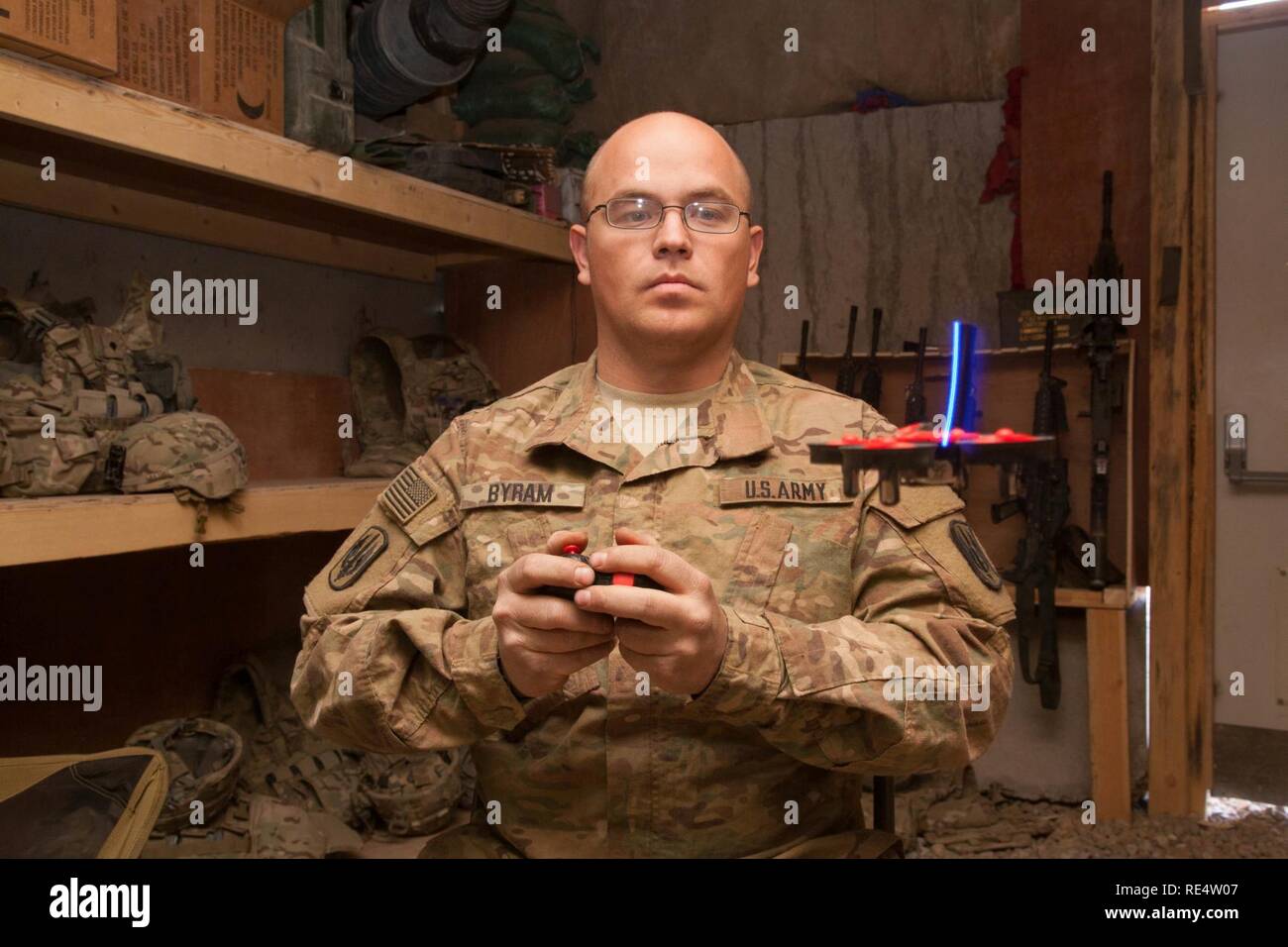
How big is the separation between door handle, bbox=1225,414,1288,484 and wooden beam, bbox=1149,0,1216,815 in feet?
0.12

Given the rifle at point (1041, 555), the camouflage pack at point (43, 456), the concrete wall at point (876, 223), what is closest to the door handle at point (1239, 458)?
the rifle at point (1041, 555)

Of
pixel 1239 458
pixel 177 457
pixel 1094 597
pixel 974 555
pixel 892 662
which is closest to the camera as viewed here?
pixel 892 662

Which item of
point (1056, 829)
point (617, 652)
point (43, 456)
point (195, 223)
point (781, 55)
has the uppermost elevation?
point (781, 55)

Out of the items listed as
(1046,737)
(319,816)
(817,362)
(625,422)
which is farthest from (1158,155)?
(319,816)

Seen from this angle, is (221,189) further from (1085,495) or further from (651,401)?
(1085,495)

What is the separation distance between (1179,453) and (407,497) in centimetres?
181

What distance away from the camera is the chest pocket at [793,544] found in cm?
106

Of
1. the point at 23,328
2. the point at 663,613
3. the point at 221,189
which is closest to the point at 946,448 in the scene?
the point at 663,613

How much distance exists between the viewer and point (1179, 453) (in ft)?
7.55

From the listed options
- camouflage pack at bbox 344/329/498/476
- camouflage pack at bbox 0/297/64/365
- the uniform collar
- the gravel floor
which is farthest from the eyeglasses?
the gravel floor

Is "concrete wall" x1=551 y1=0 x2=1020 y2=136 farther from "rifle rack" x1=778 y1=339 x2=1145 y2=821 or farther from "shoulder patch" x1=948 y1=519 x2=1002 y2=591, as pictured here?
"shoulder patch" x1=948 y1=519 x2=1002 y2=591

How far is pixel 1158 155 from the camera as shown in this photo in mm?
2264

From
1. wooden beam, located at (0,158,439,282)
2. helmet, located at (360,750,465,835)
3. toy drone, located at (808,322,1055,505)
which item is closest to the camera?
toy drone, located at (808,322,1055,505)

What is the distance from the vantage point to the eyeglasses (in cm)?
102
